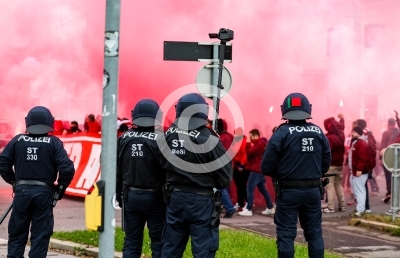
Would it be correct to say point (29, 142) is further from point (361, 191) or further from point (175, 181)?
point (361, 191)

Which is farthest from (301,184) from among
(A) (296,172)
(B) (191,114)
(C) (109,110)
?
(C) (109,110)

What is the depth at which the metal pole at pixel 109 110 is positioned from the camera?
5168 mm

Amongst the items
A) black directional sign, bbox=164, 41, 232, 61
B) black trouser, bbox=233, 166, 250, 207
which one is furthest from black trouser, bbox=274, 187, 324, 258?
black trouser, bbox=233, 166, 250, 207

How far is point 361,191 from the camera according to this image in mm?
13195

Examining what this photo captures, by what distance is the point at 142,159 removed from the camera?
7395 millimetres

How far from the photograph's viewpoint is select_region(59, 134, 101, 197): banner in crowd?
47.9 ft

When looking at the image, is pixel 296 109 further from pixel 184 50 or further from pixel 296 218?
pixel 184 50

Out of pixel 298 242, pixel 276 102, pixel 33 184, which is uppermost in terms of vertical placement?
pixel 276 102

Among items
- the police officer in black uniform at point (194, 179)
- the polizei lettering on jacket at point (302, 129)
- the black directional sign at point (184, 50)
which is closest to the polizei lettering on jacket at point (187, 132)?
the police officer in black uniform at point (194, 179)

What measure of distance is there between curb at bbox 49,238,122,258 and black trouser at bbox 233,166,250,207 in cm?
452

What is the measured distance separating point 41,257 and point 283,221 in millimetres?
2287

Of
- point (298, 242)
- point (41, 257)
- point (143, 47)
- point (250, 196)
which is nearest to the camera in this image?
point (41, 257)

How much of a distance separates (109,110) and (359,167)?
8.54 metres

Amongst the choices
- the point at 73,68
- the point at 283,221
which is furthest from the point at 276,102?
the point at 283,221
